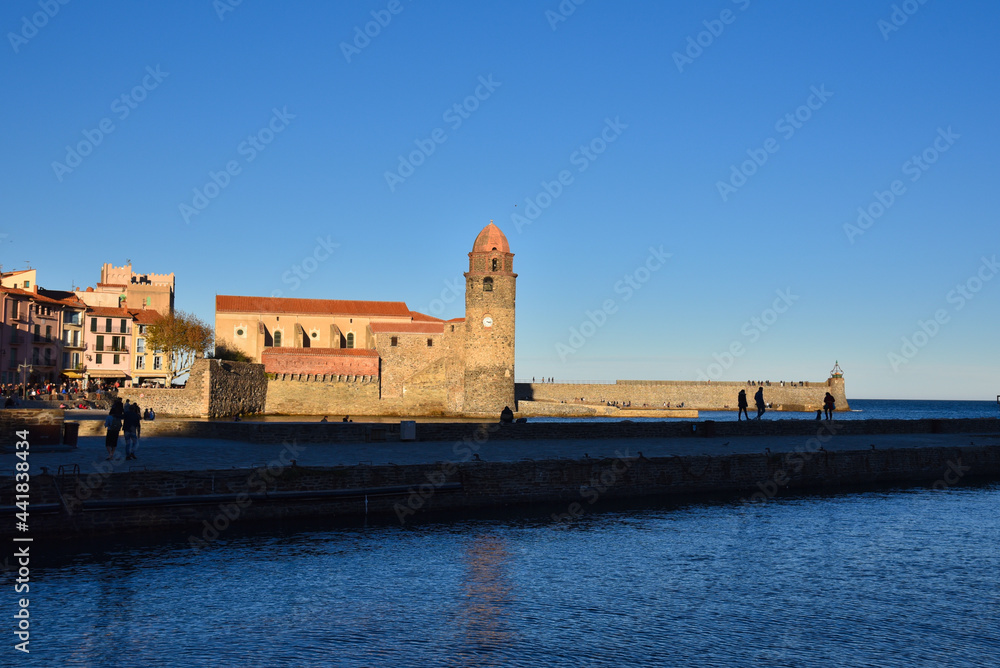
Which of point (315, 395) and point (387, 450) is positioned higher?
point (315, 395)

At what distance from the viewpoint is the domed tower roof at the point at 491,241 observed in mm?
74000

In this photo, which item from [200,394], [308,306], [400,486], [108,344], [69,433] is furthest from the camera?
[308,306]

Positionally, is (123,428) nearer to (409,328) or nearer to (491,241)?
(491,241)

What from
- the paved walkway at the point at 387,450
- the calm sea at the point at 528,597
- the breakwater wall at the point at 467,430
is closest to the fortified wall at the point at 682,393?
the breakwater wall at the point at 467,430

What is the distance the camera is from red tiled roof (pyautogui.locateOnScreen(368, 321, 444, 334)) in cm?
7775

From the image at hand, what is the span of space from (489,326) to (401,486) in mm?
55369

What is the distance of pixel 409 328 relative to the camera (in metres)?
78.2

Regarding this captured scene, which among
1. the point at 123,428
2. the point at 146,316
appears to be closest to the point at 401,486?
the point at 123,428

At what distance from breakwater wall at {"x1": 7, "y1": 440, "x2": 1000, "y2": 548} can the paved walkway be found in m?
0.71

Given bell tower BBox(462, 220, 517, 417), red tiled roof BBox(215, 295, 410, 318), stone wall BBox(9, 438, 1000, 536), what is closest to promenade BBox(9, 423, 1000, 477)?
stone wall BBox(9, 438, 1000, 536)

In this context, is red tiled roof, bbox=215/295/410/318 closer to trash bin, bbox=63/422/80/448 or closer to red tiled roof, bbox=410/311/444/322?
red tiled roof, bbox=410/311/444/322

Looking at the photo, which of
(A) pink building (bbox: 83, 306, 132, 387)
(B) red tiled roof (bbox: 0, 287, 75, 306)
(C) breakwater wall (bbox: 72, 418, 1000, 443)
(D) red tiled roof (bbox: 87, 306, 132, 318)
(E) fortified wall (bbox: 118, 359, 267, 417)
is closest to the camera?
(C) breakwater wall (bbox: 72, 418, 1000, 443)

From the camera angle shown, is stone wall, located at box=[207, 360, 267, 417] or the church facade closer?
stone wall, located at box=[207, 360, 267, 417]

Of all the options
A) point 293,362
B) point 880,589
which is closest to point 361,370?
point 293,362
